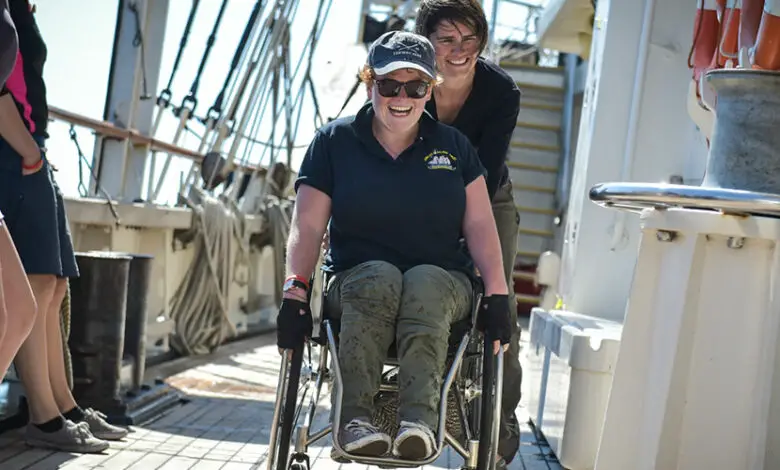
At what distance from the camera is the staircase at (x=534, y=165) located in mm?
14172

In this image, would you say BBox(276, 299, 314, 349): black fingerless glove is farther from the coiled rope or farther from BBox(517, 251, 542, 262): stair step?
BBox(517, 251, 542, 262): stair step

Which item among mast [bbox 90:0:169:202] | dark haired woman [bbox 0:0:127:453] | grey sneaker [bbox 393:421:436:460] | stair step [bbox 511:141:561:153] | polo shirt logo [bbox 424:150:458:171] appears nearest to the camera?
grey sneaker [bbox 393:421:436:460]

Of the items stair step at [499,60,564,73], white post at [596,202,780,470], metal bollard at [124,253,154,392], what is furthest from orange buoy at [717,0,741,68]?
stair step at [499,60,564,73]

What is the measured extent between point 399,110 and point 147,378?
3667 mm

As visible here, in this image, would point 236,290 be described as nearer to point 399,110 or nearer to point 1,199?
point 1,199

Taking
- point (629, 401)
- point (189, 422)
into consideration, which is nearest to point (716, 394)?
point (629, 401)

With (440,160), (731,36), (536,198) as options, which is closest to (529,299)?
(536,198)

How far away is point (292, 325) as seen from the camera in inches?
127

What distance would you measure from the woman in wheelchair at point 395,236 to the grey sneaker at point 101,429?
1712 millimetres

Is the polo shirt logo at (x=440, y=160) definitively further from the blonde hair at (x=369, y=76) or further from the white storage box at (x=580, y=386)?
the white storage box at (x=580, y=386)

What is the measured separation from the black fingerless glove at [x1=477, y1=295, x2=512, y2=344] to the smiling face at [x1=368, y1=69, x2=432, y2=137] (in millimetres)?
555

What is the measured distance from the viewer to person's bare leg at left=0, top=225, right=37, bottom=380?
3.83 metres

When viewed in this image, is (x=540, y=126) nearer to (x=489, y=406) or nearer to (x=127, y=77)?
(x=127, y=77)

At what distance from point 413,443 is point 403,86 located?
1.02 m
